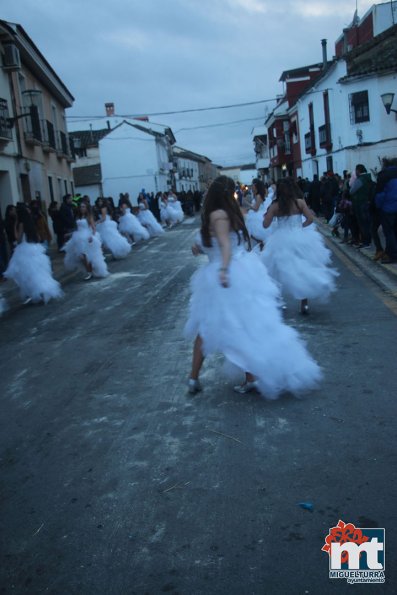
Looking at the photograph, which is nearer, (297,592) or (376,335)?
(297,592)

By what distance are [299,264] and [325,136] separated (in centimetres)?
3265

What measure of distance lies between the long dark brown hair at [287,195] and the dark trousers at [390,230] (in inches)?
135

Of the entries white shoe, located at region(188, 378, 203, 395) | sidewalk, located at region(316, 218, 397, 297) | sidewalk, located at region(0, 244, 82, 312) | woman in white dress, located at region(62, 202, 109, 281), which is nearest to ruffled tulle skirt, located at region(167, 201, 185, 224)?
Answer: sidewalk, located at region(0, 244, 82, 312)

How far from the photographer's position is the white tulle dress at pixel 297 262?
24.7ft

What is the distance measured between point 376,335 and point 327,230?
13.6m

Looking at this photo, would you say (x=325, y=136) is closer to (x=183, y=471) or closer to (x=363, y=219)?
(x=363, y=219)

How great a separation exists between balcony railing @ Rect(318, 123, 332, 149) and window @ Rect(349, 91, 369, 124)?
437cm

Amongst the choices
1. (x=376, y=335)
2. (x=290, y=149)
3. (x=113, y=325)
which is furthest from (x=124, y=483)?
(x=290, y=149)

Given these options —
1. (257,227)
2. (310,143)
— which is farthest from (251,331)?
(310,143)

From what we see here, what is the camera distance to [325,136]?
38.0 meters

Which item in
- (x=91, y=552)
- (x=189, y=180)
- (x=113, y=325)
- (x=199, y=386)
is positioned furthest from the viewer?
(x=189, y=180)

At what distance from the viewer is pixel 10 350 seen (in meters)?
7.55

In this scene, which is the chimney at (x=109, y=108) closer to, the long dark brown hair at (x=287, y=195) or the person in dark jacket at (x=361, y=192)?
the person in dark jacket at (x=361, y=192)

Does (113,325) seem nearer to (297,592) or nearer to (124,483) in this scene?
(124,483)
